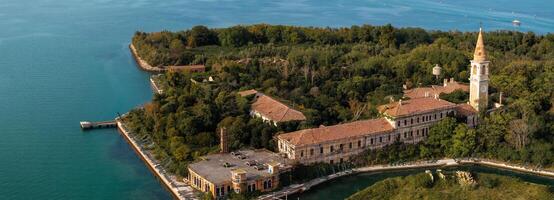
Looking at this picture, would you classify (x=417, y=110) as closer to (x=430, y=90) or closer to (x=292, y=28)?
(x=430, y=90)

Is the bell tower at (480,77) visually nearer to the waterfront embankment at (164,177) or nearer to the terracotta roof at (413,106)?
the terracotta roof at (413,106)

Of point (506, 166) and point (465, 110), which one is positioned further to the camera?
point (465, 110)

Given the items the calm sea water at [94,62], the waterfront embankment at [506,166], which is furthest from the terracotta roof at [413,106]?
the calm sea water at [94,62]

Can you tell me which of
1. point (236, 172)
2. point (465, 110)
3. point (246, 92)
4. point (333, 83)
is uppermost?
point (333, 83)

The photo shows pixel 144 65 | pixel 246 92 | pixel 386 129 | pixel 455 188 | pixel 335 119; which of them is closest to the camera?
pixel 455 188

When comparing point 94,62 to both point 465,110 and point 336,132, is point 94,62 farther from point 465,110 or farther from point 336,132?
point 465,110

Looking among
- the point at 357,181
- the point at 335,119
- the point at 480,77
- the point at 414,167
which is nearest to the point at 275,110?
the point at 335,119

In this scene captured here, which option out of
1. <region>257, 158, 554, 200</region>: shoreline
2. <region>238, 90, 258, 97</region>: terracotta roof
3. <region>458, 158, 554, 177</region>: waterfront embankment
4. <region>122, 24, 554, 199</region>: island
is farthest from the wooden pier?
<region>458, 158, 554, 177</region>: waterfront embankment
